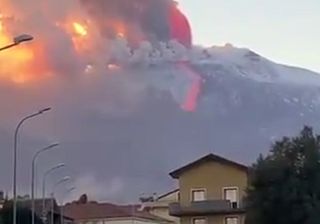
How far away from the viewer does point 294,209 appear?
67.3 m

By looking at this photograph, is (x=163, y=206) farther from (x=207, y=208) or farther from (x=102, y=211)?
(x=207, y=208)

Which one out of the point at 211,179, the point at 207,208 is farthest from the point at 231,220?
the point at 211,179

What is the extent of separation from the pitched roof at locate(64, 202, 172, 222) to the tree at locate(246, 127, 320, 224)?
54.1 metres

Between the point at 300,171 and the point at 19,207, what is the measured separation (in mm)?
35475

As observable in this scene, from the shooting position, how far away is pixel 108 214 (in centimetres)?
12775

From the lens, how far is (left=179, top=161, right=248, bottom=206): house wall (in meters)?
98.8

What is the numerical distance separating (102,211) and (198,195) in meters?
34.1

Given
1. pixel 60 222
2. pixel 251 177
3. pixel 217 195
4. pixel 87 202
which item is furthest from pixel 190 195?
pixel 87 202

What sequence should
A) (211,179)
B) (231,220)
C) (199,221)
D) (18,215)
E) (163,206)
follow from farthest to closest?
(163,206) < (211,179) < (199,221) < (231,220) < (18,215)

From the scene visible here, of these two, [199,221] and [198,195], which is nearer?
[199,221]

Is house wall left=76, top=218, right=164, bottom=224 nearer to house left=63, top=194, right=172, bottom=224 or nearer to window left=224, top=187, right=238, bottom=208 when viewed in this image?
house left=63, top=194, right=172, bottom=224

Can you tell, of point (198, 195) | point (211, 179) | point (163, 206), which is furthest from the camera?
point (163, 206)

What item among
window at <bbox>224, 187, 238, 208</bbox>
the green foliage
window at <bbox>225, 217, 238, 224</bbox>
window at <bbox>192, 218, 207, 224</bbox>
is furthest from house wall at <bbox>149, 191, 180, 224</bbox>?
the green foliage

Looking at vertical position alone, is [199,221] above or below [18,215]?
below
